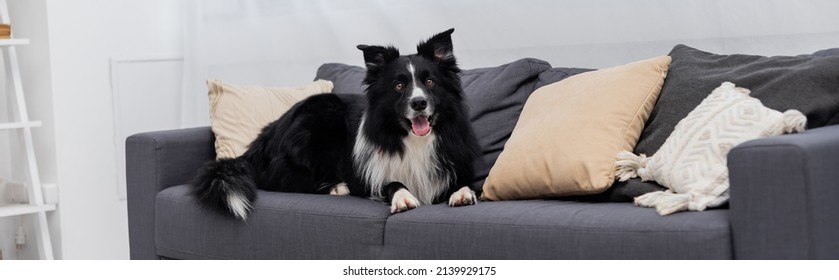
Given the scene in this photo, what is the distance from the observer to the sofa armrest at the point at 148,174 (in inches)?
131

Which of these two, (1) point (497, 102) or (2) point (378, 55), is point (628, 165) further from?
(2) point (378, 55)

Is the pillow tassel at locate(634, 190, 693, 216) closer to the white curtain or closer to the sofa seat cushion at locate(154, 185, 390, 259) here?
the sofa seat cushion at locate(154, 185, 390, 259)

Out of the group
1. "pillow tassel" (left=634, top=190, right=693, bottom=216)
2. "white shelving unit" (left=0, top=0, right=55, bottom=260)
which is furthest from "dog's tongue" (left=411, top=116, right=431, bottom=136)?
"white shelving unit" (left=0, top=0, right=55, bottom=260)

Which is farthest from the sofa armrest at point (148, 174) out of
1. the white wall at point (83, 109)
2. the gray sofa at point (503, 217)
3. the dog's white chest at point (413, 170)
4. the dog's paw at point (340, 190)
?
the white wall at point (83, 109)

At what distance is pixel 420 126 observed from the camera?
284 cm

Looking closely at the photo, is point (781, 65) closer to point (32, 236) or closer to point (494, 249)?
point (494, 249)

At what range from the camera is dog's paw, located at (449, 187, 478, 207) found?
107 inches

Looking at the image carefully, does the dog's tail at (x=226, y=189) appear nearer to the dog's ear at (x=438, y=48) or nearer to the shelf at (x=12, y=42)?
the dog's ear at (x=438, y=48)

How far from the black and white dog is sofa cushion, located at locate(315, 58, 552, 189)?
206mm

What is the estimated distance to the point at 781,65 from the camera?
105 inches

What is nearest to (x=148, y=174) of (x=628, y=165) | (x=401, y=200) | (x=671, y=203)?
(x=401, y=200)

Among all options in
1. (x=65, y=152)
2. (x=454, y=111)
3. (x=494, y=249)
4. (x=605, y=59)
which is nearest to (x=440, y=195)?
(x=454, y=111)

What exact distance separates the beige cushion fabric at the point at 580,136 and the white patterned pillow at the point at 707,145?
0.16 metres

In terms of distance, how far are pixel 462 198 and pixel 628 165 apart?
0.47m
